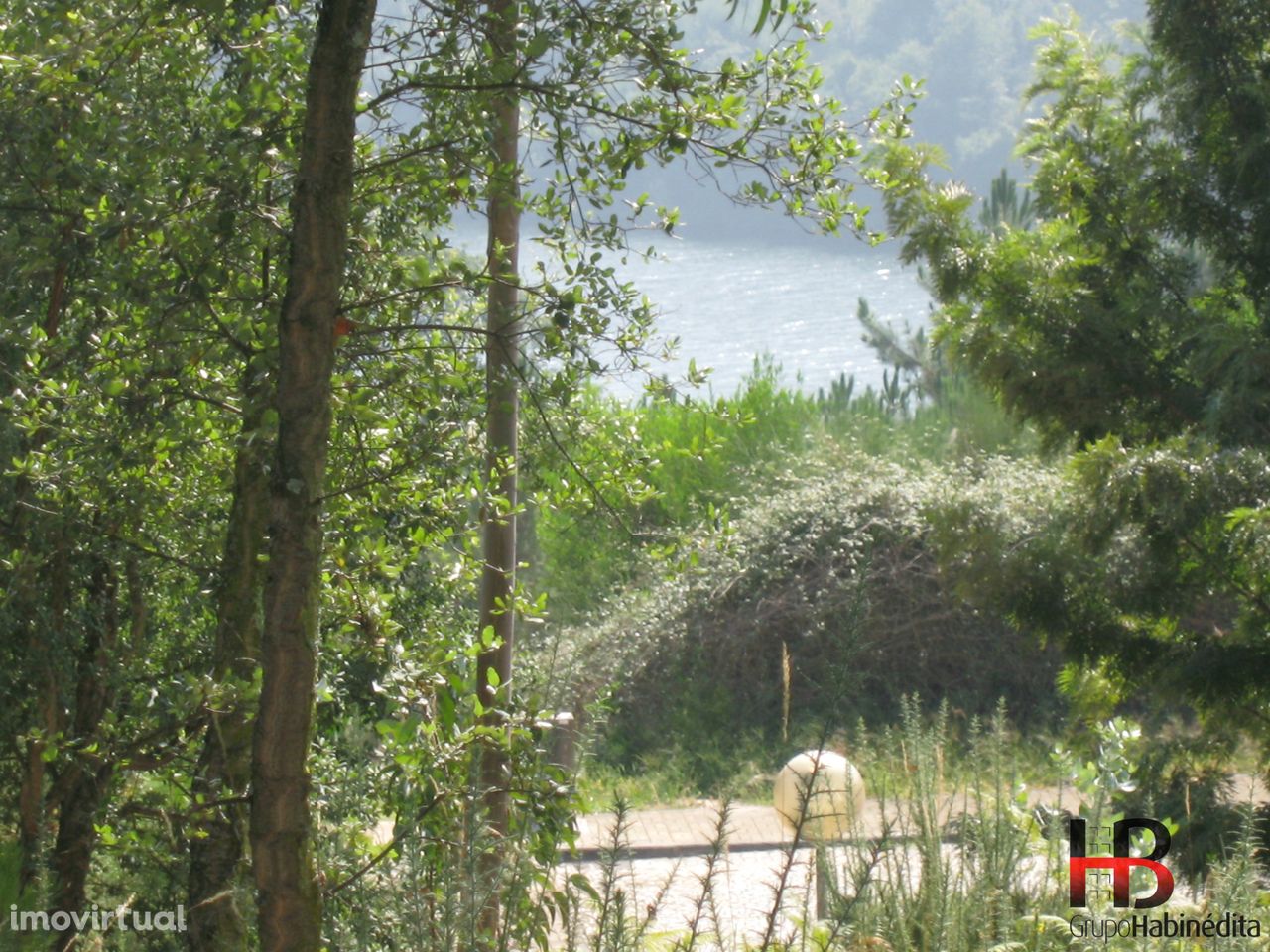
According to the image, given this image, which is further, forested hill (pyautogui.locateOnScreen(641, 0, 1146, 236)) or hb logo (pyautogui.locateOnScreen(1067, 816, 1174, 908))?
forested hill (pyautogui.locateOnScreen(641, 0, 1146, 236))

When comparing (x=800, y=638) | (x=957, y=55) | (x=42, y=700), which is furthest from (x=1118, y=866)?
(x=957, y=55)

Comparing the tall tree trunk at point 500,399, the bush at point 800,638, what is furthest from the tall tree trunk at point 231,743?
the bush at point 800,638

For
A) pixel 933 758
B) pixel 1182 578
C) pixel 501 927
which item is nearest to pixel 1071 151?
pixel 1182 578

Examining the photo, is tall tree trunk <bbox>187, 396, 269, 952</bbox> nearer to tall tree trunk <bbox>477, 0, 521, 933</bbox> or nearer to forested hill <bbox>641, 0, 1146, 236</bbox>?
tall tree trunk <bbox>477, 0, 521, 933</bbox>

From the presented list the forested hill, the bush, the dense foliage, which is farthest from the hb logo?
the forested hill

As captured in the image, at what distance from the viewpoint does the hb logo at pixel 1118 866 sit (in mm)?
2992

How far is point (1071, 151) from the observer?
5.57 metres

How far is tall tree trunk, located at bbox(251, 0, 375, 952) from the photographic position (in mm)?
2078

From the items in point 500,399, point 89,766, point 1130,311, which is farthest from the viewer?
point 1130,311

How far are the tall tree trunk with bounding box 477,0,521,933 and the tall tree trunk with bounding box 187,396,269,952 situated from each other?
51 cm

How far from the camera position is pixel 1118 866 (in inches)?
119

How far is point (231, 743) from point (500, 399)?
36.9 inches

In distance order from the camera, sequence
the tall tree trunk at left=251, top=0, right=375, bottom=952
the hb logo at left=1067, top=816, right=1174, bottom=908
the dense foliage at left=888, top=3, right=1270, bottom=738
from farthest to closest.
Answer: the dense foliage at left=888, top=3, right=1270, bottom=738
the hb logo at left=1067, top=816, right=1174, bottom=908
the tall tree trunk at left=251, top=0, right=375, bottom=952

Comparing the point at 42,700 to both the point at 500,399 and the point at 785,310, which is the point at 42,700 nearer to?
the point at 500,399
